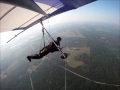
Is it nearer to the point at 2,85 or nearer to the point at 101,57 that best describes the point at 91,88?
the point at 101,57

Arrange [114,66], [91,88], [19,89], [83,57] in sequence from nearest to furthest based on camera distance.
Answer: [91,88]
[19,89]
[114,66]
[83,57]

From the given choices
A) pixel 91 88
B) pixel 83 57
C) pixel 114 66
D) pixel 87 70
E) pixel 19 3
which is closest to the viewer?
pixel 19 3

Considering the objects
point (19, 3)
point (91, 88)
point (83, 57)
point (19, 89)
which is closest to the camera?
point (19, 3)

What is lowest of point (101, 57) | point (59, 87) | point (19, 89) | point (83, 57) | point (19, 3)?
point (101, 57)

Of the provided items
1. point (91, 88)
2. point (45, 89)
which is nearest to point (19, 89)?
point (45, 89)

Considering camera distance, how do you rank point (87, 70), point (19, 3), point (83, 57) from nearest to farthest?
point (19, 3) < point (87, 70) < point (83, 57)

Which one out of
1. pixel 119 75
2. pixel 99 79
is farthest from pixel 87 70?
pixel 119 75

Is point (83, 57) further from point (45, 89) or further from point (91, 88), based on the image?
point (45, 89)

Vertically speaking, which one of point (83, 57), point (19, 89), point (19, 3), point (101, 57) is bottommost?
point (101, 57)

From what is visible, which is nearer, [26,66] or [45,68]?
[45,68]

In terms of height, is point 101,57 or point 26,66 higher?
point 26,66
